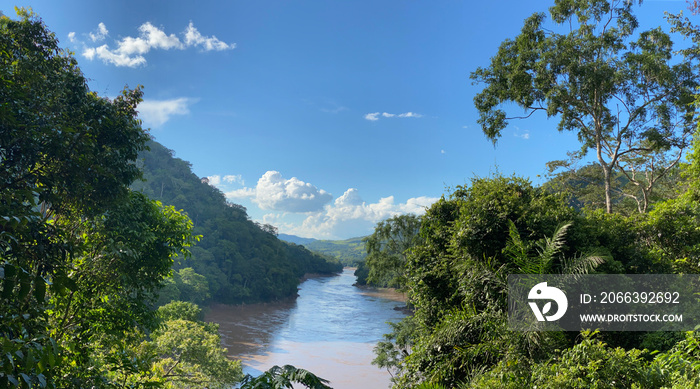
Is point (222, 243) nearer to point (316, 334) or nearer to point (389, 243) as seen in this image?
point (316, 334)

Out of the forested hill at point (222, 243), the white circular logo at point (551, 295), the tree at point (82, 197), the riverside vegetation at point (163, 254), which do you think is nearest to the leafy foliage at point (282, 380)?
the riverside vegetation at point (163, 254)

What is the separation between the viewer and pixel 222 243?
57.1m

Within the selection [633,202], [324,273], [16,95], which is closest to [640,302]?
[16,95]

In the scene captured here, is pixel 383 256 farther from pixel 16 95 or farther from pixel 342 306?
pixel 342 306

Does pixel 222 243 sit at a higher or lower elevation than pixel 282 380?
lower

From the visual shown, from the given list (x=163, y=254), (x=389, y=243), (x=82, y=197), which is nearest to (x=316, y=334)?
(x=389, y=243)

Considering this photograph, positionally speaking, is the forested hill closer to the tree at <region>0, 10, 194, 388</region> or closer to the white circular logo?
the tree at <region>0, 10, 194, 388</region>

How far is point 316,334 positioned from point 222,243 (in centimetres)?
2764

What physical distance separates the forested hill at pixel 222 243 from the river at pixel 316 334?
99.0 inches

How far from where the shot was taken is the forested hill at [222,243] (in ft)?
166

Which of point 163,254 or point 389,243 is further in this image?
point 389,243

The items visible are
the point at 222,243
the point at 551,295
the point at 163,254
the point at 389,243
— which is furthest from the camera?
the point at 222,243

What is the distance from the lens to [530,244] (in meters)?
7.20

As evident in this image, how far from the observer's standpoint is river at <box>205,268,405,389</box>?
2545cm
